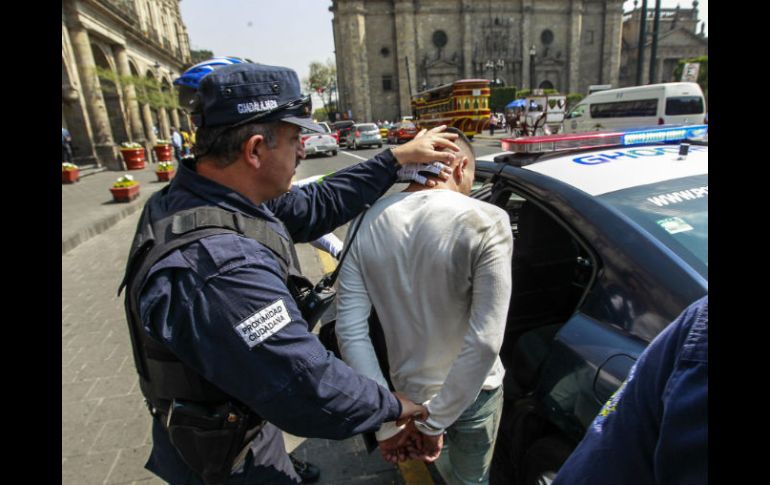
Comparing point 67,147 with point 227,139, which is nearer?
point 227,139

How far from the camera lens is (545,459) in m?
1.74

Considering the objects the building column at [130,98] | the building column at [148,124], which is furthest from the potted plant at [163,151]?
the building column at [148,124]

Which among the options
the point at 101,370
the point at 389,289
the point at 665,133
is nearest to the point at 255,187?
the point at 389,289

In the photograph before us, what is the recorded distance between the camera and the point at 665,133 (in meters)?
2.74

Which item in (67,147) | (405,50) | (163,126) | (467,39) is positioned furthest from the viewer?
(467,39)

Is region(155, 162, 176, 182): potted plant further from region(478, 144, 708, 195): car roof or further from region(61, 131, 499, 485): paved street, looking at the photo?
region(478, 144, 708, 195): car roof

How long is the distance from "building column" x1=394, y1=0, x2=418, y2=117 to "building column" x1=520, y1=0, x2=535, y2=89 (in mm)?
14883

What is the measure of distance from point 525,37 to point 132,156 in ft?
178

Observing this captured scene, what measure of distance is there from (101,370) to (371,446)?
289 cm

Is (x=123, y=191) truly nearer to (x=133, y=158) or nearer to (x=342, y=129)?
(x=133, y=158)

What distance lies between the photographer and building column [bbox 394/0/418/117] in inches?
2090

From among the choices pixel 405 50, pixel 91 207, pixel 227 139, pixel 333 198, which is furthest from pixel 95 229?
pixel 405 50

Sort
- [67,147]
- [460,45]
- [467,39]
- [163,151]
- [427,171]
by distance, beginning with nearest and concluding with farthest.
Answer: [427,171] < [67,147] < [163,151] < [467,39] < [460,45]
